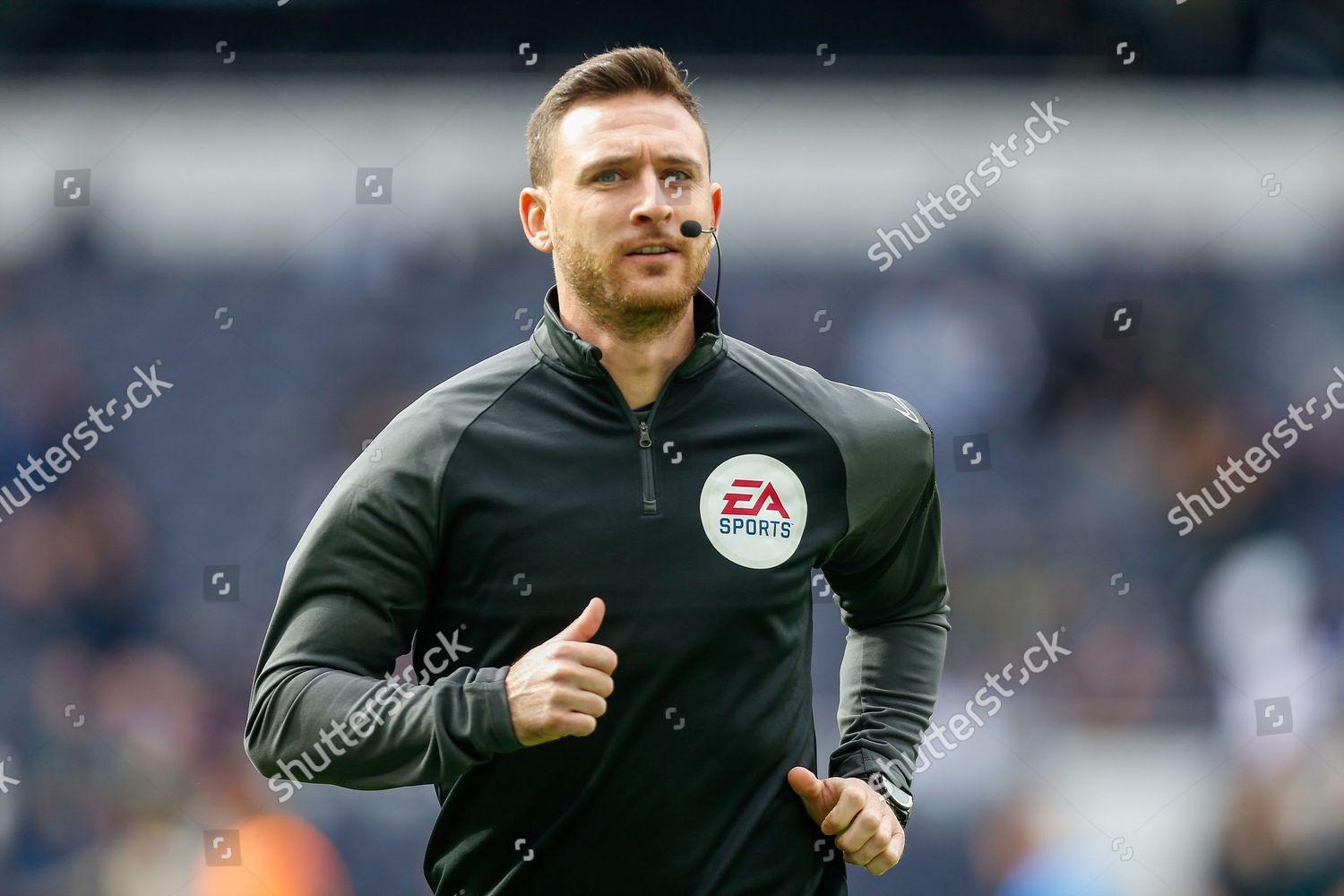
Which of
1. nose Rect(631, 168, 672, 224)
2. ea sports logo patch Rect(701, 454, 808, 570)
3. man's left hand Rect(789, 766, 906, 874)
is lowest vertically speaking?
man's left hand Rect(789, 766, 906, 874)

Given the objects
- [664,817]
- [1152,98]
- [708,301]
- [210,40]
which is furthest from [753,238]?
[664,817]

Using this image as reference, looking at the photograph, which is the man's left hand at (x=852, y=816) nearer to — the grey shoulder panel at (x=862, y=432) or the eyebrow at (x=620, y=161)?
the grey shoulder panel at (x=862, y=432)

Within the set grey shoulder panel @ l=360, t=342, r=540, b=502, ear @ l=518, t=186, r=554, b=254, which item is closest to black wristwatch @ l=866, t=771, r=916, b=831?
grey shoulder panel @ l=360, t=342, r=540, b=502

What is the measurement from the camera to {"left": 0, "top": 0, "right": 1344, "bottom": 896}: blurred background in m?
4.82

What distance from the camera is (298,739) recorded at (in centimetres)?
179

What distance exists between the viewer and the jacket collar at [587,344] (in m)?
2.01

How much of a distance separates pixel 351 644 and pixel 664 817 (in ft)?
1.54

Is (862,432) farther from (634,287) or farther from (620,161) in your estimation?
(620,161)

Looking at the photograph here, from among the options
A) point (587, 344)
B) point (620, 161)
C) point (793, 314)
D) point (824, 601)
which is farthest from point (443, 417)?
point (793, 314)

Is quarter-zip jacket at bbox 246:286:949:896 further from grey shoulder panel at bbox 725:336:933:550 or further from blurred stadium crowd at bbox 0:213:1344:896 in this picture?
blurred stadium crowd at bbox 0:213:1344:896

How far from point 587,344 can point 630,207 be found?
0.20m

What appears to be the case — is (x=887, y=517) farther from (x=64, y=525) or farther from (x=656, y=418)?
(x=64, y=525)

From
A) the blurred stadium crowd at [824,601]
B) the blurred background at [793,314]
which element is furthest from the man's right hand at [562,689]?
the blurred background at [793,314]

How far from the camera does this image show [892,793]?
2.16 metres
